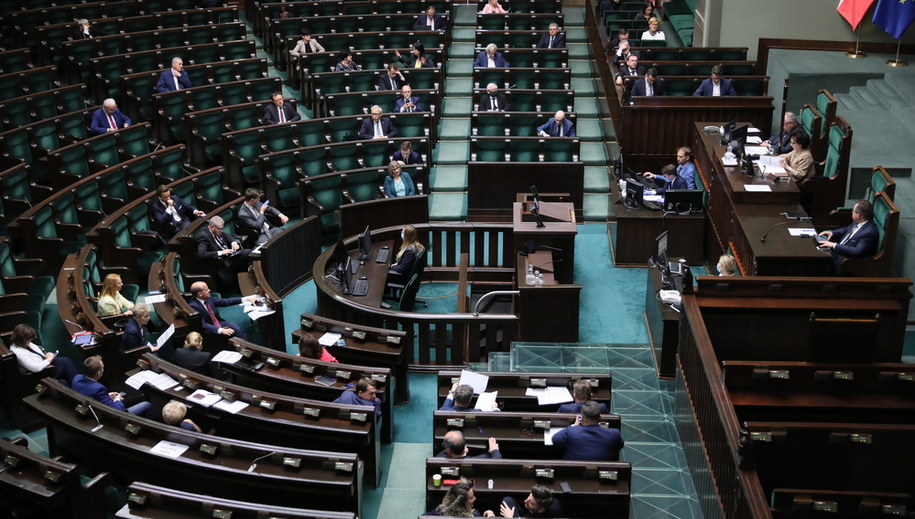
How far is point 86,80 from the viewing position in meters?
13.3

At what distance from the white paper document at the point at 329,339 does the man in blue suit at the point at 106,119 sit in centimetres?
516

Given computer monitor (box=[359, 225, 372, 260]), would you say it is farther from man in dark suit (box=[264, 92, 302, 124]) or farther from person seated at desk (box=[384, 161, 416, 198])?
man in dark suit (box=[264, 92, 302, 124])

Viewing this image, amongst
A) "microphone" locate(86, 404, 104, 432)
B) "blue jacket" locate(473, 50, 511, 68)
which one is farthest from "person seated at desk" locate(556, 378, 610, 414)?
"blue jacket" locate(473, 50, 511, 68)

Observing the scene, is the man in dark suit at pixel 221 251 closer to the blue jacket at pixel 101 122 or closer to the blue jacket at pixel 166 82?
the blue jacket at pixel 101 122

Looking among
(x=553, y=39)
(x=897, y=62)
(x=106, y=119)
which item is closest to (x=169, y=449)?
(x=106, y=119)

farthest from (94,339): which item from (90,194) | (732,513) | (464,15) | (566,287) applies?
(464,15)

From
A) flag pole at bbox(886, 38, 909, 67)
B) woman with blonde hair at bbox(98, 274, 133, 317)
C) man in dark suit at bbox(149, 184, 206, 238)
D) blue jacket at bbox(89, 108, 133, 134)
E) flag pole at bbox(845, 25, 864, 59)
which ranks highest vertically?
flag pole at bbox(845, 25, 864, 59)

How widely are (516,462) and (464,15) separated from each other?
11896mm

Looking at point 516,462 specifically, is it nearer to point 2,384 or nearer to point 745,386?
point 745,386

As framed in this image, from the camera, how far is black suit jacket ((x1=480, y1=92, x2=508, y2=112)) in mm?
12320

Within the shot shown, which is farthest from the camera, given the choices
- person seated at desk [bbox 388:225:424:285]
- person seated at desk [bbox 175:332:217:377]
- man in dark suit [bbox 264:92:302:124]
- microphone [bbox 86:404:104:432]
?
man in dark suit [bbox 264:92:302:124]

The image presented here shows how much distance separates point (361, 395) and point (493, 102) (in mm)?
6319

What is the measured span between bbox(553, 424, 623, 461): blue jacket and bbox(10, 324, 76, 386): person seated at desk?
3.68m

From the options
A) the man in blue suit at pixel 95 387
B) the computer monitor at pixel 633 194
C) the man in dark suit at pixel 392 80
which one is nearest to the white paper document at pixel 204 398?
the man in blue suit at pixel 95 387
